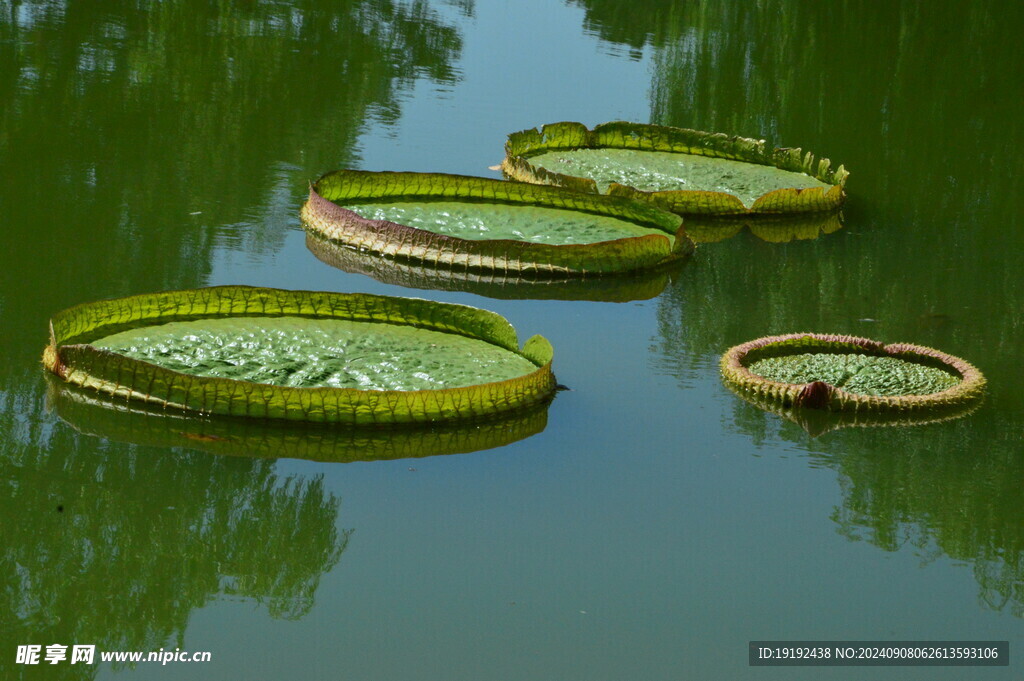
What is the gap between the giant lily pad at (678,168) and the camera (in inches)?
311

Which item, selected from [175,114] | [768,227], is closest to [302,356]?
[768,227]

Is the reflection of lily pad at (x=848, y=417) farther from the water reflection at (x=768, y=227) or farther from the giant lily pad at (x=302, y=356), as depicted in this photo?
the water reflection at (x=768, y=227)

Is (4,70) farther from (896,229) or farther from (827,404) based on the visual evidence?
(827,404)

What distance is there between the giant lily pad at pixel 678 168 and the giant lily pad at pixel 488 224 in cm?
31

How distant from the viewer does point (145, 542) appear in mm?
3996

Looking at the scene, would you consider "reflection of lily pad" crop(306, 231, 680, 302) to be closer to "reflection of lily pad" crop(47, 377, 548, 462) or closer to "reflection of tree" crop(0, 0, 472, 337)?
"reflection of tree" crop(0, 0, 472, 337)

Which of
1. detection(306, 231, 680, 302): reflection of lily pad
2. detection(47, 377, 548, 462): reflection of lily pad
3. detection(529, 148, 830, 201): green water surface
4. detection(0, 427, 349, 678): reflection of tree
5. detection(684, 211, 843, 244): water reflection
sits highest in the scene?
detection(529, 148, 830, 201): green water surface

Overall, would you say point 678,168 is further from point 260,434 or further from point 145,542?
point 145,542

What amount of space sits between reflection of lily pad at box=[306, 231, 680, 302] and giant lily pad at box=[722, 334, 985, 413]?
3.75 ft

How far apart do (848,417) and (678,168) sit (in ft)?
12.3

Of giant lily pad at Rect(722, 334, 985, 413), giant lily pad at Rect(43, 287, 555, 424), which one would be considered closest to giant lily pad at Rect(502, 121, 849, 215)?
giant lily pad at Rect(722, 334, 985, 413)

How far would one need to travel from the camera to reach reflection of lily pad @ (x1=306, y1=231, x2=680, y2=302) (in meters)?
6.55

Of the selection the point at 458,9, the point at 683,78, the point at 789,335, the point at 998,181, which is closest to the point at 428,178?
the point at 789,335

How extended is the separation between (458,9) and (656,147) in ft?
19.5
